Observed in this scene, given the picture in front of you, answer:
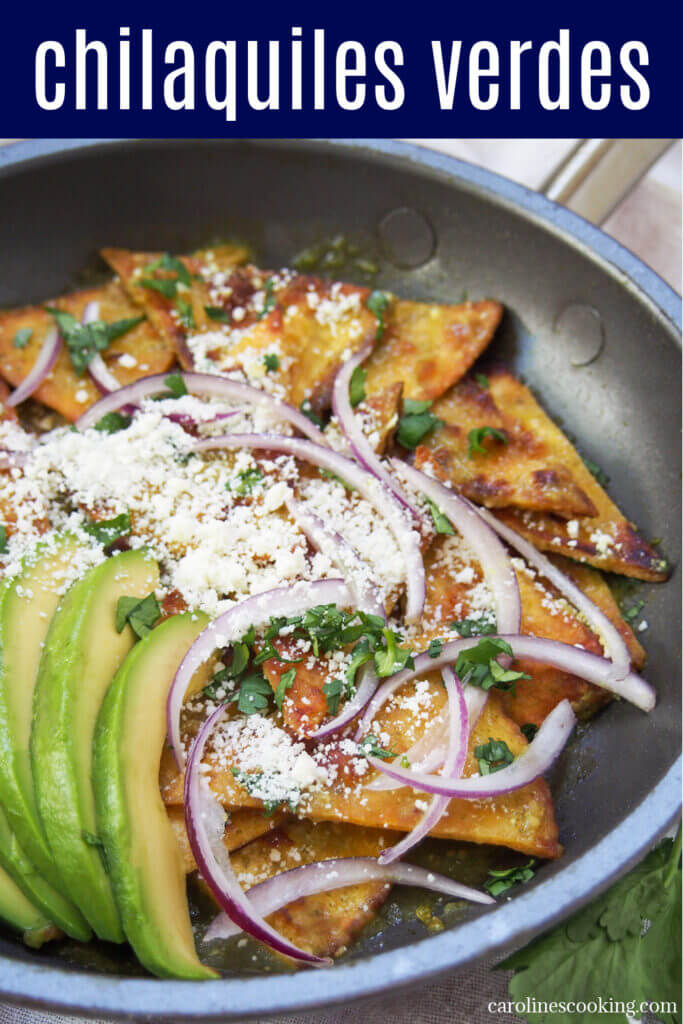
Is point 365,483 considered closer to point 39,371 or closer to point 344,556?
point 344,556

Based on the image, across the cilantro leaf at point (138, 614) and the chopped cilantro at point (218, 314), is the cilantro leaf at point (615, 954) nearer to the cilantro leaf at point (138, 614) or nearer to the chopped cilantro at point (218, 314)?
the cilantro leaf at point (138, 614)

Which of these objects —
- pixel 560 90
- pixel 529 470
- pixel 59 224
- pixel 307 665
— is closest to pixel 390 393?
pixel 529 470

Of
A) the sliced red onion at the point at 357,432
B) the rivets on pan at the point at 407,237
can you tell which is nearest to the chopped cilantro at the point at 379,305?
the sliced red onion at the point at 357,432

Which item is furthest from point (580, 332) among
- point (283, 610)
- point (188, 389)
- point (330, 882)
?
Answer: point (330, 882)

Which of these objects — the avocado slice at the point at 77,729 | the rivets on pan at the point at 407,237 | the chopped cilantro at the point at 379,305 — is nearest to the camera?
the avocado slice at the point at 77,729

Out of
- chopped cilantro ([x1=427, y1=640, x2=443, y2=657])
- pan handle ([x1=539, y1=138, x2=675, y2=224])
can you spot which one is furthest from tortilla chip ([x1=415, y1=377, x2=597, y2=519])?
pan handle ([x1=539, y1=138, x2=675, y2=224])

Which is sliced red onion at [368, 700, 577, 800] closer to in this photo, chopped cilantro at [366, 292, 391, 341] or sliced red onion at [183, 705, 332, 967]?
sliced red onion at [183, 705, 332, 967]
